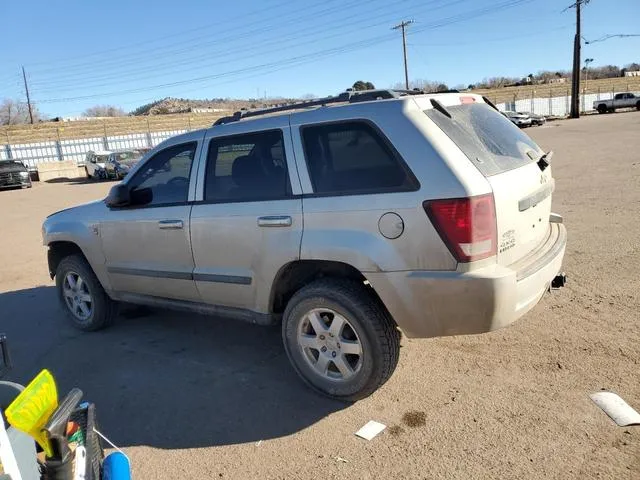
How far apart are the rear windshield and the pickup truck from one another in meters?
52.5

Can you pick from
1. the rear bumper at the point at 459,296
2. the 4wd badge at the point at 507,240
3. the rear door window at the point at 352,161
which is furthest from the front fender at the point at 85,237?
the 4wd badge at the point at 507,240

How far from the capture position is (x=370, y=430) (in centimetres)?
321

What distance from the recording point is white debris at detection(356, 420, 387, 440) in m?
3.15

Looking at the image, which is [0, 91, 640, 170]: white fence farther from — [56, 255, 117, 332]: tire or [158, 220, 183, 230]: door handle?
[158, 220, 183, 230]: door handle

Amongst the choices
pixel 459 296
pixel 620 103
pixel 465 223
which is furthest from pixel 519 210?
pixel 620 103

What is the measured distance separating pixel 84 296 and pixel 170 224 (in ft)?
5.58

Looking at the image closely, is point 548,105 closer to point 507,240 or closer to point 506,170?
point 506,170

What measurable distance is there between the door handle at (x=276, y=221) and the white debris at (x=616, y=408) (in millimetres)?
2227

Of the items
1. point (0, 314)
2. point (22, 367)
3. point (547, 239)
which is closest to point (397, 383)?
point (547, 239)

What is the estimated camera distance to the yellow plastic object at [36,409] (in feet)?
5.46

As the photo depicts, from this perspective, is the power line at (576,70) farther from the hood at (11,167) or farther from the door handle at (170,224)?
the door handle at (170,224)

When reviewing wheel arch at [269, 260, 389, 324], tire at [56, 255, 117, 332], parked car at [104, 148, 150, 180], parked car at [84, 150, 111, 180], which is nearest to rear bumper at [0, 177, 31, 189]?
parked car at [84, 150, 111, 180]

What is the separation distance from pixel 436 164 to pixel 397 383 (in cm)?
161

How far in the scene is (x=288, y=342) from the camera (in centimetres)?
369
